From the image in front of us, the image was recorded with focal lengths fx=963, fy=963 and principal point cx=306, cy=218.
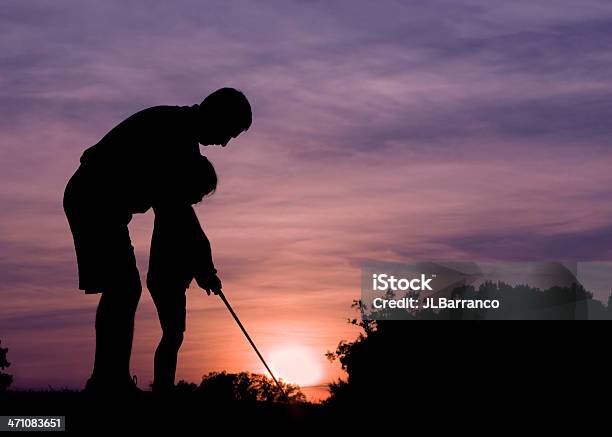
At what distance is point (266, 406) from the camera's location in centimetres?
1019

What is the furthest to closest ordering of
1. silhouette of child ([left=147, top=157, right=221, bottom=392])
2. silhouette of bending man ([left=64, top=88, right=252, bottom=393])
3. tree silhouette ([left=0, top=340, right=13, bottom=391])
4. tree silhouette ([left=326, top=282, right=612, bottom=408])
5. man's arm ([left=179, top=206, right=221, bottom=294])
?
1. tree silhouette ([left=0, top=340, right=13, bottom=391])
2. tree silhouette ([left=326, top=282, right=612, bottom=408])
3. man's arm ([left=179, top=206, right=221, bottom=294])
4. silhouette of child ([left=147, top=157, right=221, bottom=392])
5. silhouette of bending man ([left=64, top=88, right=252, bottom=393])

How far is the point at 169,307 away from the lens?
863 cm

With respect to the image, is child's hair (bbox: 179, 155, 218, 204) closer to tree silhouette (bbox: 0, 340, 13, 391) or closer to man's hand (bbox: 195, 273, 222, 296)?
man's hand (bbox: 195, 273, 222, 296)

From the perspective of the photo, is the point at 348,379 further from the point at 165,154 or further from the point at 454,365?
the point at 165,154

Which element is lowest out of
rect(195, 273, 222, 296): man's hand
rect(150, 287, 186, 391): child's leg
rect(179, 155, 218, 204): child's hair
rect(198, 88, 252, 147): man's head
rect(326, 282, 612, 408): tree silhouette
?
rect(150, 287, 186, 391): child's leg

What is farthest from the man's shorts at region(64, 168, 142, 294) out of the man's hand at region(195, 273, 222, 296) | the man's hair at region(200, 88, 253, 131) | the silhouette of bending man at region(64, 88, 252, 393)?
the man's hair at region(200, 88, 253, 131)

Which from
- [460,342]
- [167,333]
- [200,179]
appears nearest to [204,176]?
[200,179]

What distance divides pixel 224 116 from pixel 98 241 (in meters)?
1.50

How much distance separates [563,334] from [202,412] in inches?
992

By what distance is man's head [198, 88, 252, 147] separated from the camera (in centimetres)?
819

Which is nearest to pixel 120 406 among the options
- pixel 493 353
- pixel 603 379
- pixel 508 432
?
pixel 508 432

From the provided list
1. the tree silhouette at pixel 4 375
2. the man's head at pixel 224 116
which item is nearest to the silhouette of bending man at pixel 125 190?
the man's head at pixel 224 116

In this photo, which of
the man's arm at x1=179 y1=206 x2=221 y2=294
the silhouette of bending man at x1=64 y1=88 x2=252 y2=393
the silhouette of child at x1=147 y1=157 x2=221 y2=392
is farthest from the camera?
the man's arm at x1=179 y1=206 x2=221 y2=294

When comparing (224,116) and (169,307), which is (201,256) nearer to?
(169,307)
